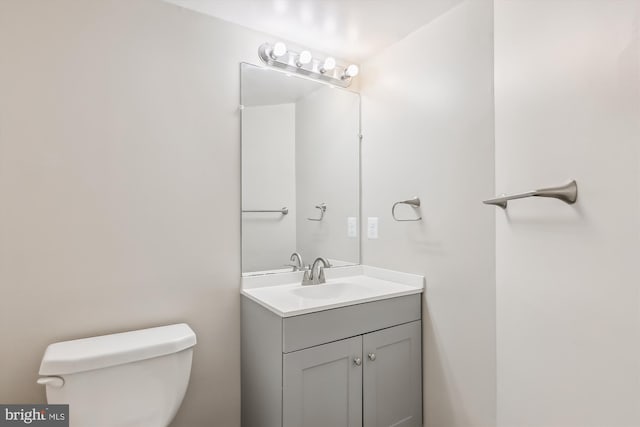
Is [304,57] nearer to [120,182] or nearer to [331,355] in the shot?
[120,182]

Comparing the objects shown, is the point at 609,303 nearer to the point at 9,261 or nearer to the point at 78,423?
the point at 78,423

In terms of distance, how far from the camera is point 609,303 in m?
0.68

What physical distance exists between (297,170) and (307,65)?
618mm

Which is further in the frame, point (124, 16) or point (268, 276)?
point (268, 276)

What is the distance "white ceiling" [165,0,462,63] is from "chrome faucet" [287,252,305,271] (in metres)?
1.24

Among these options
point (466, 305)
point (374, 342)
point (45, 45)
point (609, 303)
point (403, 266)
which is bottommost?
point (374, 342)

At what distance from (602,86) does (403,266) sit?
1321mm

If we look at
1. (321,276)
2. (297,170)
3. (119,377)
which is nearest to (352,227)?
(321,276)

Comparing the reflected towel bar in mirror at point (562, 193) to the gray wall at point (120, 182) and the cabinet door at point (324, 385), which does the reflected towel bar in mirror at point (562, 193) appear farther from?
the gray wall at point (120, 182)

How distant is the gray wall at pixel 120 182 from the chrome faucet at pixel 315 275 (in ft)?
1.29

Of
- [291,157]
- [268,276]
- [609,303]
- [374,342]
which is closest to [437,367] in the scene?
[374,342]

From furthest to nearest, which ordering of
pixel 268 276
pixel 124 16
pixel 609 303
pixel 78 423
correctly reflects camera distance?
pixel 268 276 → pixel 124 16 → pixel 78 423 → pixel 609 303

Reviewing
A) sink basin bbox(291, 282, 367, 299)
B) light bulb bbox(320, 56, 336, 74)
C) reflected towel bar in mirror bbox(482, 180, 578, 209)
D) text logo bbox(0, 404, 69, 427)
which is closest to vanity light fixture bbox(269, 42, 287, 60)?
light bulb bbox(320, 56, 336, 74)

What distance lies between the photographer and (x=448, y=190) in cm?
163
